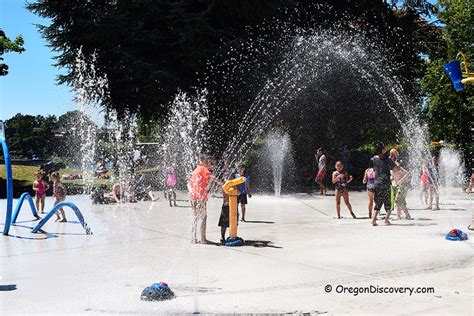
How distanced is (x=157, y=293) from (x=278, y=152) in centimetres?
2023

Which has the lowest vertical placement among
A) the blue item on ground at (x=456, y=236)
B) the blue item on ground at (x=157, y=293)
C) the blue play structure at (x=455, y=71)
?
the blue item on ground at (x=157, y=293)

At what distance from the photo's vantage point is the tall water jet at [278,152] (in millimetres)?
25125

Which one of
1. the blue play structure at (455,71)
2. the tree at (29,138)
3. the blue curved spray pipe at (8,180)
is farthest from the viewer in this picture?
the tree at (29,138)

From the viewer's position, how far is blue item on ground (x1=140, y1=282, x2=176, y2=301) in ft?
20.1

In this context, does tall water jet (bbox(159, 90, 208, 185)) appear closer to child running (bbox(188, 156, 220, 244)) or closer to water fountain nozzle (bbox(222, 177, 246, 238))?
child running (bbox(188, 156, 220, 244))

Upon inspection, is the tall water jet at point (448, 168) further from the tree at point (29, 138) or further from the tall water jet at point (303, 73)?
the tree at point (29, 138)

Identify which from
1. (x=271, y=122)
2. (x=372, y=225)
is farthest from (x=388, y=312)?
(x=271, y=122)

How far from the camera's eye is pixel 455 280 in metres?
6.79

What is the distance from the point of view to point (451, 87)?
1231 inches

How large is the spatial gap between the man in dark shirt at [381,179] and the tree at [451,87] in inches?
809

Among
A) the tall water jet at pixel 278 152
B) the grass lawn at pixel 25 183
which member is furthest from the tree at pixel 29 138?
the tall water jet at pixel 278 152

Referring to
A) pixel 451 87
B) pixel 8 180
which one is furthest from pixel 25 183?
pixel 451 87

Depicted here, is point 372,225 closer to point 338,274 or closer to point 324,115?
point 338,274

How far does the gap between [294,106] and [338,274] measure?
1738 centimetres
